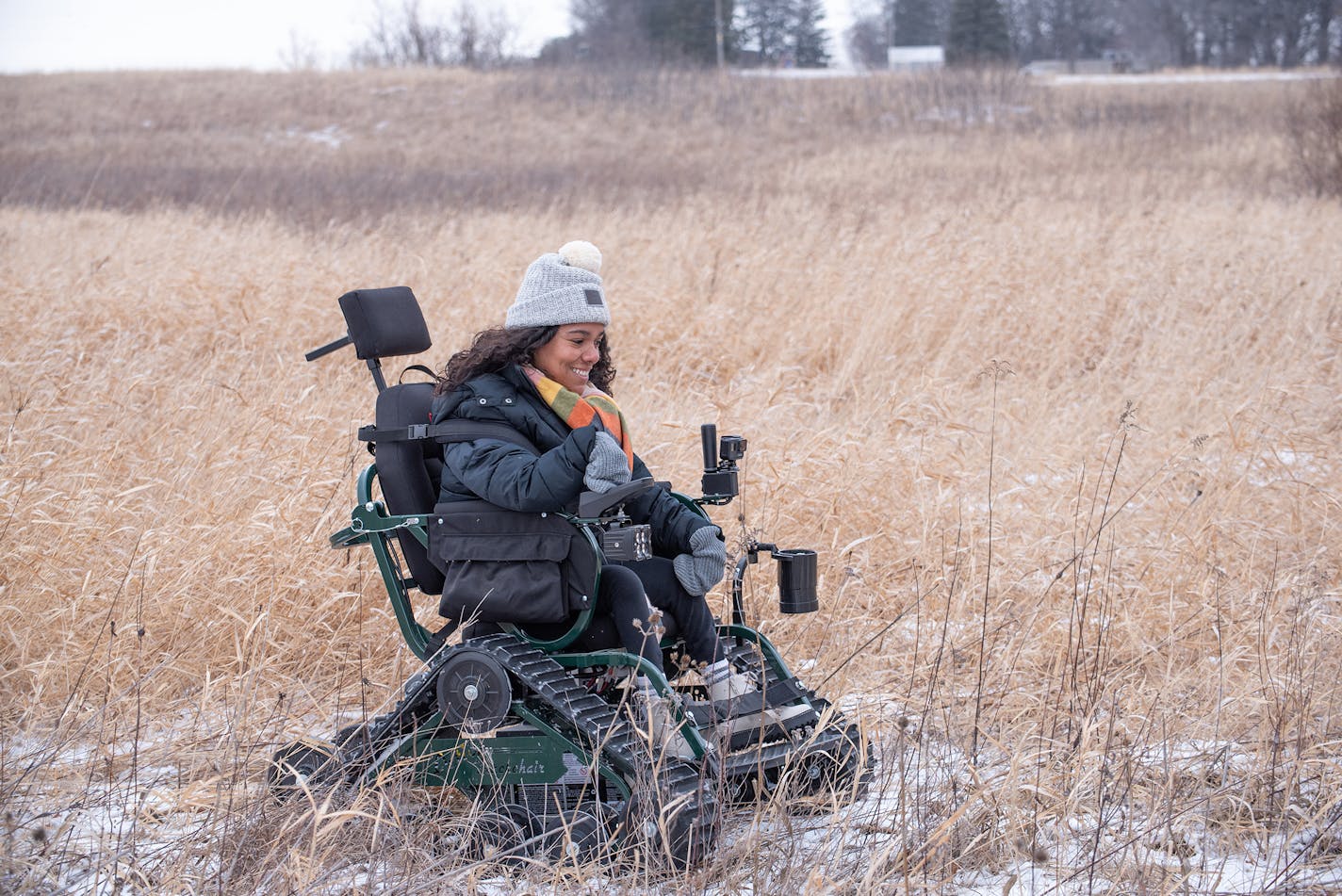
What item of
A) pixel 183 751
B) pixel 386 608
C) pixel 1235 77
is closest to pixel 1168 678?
pixel 386 608

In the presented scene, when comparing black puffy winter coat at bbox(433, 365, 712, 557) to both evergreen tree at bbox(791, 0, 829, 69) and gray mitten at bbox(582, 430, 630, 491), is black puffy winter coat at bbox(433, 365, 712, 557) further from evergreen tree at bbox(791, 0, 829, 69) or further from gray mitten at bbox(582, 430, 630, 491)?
evergreen tree at bbox(791, 0, 829, 69)

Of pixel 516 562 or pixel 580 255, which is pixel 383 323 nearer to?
pixel 580 255

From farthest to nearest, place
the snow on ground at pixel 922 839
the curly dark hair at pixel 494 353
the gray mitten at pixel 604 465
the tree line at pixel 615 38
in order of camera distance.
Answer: the tree line at pixel 615 38
the curly dark hair at pixel 494 353
the gray mitten at pixel 604 465
the snow on ground at pixel 922 839

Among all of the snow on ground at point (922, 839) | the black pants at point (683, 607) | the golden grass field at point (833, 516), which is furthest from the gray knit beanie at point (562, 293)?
the snow on ground at point (922, 839)

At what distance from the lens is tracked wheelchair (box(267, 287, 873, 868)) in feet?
8.58

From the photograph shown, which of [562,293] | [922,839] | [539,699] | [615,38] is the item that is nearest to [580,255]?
[562,293]

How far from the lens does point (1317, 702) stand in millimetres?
3303

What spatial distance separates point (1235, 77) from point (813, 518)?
1447 inches

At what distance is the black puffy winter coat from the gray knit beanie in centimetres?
15

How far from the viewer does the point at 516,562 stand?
2771 millimetres

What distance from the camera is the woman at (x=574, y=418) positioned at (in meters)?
2.84

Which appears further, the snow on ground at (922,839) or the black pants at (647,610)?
the black pants at (647,610)

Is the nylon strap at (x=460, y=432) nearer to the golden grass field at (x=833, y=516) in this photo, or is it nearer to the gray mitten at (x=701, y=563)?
the gray mitten at (x=701, y=563)

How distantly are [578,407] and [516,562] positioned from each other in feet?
1.37
